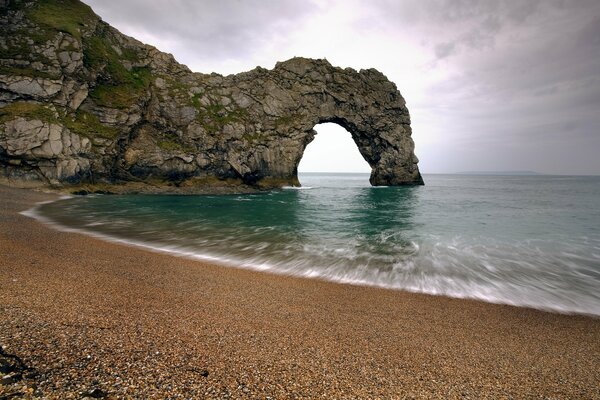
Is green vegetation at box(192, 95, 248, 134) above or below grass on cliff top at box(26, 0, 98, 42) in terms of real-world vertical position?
below

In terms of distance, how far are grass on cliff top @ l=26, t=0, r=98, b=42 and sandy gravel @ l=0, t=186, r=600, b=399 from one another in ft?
171

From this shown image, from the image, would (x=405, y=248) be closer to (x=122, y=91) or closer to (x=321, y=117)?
(x=122, y=91)

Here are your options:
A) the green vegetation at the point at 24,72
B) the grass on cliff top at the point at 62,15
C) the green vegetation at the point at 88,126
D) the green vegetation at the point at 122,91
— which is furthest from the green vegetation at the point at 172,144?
the grass on cliff top at the point at 62,15

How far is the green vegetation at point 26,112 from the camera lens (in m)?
34.1

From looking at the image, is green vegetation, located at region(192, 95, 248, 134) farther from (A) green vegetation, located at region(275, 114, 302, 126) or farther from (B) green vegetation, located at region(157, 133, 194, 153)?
(A) green vegetation, located at region(275, 114, 302, 126)

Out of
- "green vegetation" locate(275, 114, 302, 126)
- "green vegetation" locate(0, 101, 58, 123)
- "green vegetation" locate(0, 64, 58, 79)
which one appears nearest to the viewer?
"green vegetation" locate(0, 101, 58, 123)

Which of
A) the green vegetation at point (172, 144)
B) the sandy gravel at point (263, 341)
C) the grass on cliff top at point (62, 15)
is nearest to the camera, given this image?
the sandy gravel at point (263, 341)

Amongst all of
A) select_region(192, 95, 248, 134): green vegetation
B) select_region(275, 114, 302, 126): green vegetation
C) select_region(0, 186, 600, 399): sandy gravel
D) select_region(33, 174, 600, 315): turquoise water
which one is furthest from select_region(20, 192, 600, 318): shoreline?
select_region(275, 114, 302, 126): green vegetation

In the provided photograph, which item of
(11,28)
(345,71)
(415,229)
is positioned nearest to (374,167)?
(345,71)

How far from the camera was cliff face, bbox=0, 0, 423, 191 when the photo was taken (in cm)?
3603

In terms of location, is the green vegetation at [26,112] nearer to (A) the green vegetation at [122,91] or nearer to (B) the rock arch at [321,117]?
(A) the green vegetation at [122,91]

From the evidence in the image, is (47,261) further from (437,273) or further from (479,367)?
(437,273)

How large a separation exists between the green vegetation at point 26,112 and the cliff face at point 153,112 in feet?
0.48

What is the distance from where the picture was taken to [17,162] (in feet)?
111
